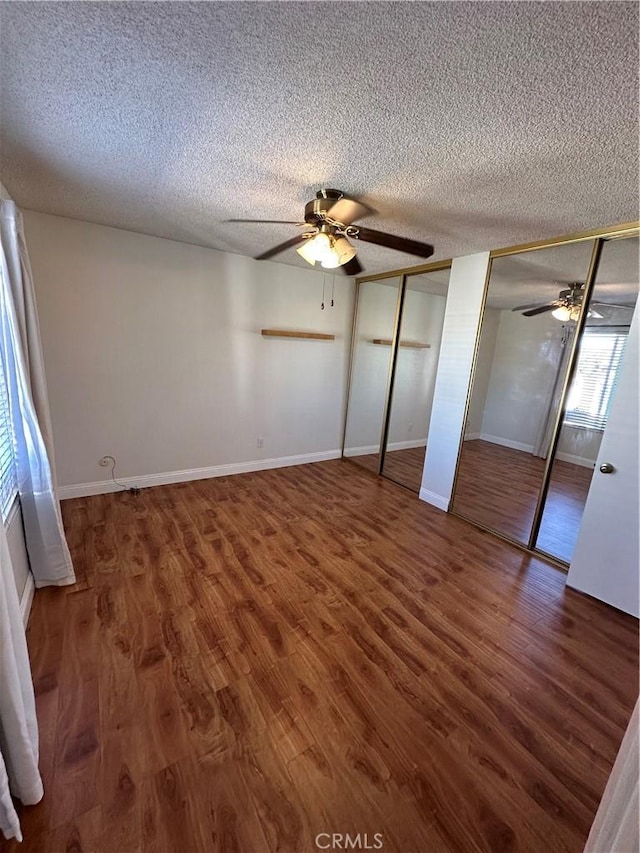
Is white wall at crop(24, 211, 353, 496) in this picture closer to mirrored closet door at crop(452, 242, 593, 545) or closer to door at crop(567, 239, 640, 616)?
mirrored closet door at crop(452, 242, 593, 545)

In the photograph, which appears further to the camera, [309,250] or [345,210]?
[309,250]

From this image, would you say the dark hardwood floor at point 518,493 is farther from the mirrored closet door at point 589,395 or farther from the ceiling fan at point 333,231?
the ceiling fan at point 333,231

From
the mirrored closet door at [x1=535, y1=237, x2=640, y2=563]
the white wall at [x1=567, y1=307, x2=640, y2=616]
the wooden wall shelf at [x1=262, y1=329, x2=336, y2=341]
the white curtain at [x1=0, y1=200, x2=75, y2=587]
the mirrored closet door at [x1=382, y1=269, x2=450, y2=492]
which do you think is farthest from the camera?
the mirrored closet door at [x1=382, y1=269, x2=450, y2=492]

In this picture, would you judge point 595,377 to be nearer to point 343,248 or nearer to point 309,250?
point 343,248

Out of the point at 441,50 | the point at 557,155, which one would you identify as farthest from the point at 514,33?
the point at 557,155

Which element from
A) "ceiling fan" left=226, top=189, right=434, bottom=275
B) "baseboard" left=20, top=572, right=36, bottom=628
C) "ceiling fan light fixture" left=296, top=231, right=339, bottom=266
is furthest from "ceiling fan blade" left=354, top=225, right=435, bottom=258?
"baseboard" left=20, top=572, right=36, bottom=628

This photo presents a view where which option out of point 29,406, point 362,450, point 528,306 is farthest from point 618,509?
point 29,406

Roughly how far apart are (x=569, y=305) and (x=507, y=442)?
4.21 ft

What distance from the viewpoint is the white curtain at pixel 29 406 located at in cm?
168

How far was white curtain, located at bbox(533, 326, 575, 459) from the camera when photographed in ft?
8.30

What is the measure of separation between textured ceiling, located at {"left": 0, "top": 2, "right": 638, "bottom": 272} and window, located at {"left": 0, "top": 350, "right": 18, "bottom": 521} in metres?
1.27

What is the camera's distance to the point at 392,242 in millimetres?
2045

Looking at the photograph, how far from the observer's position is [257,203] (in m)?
2.23

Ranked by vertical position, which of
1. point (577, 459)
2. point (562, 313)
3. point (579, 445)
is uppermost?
point (562, 313)
